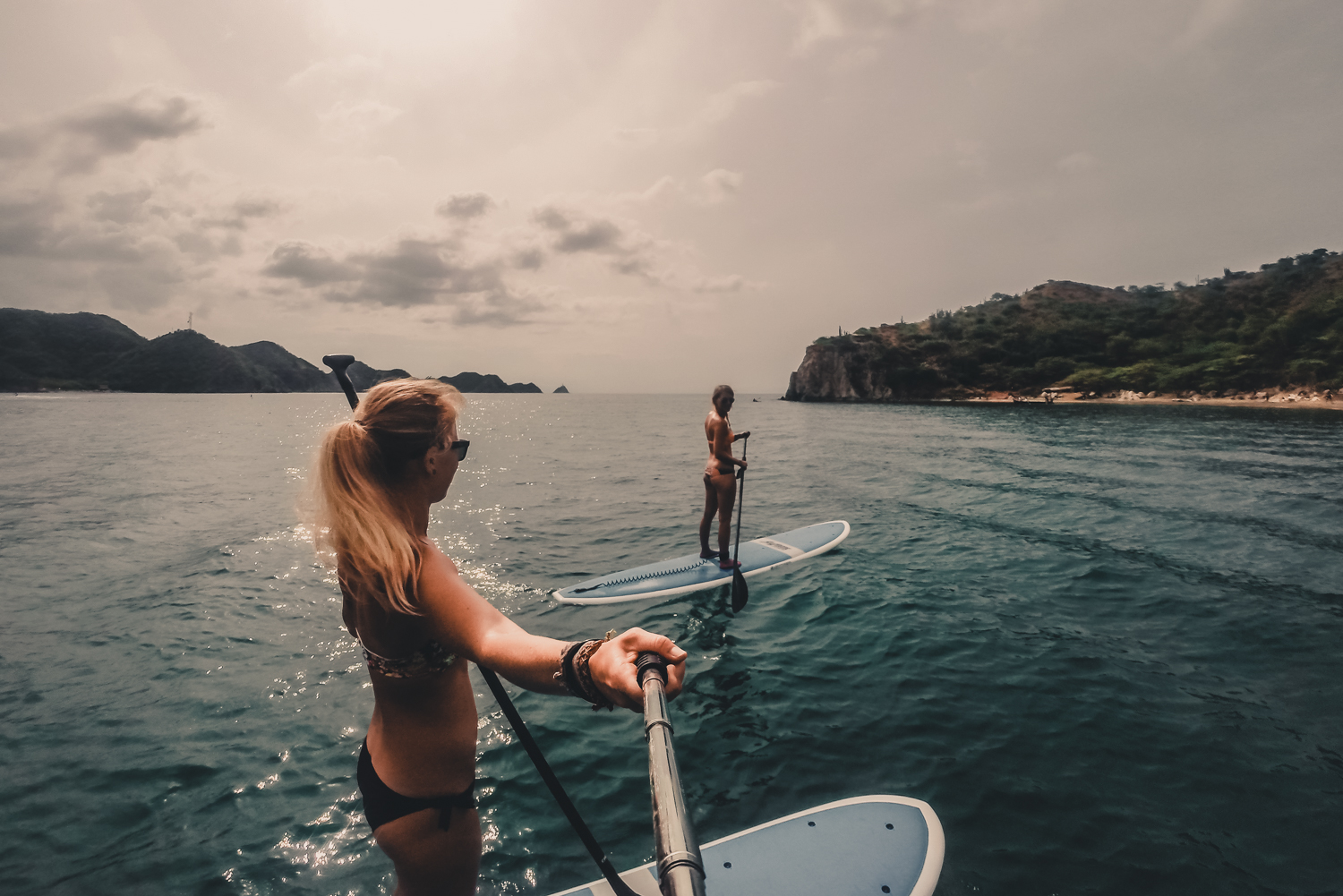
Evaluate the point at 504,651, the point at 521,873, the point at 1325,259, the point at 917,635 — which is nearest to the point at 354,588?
the point at 504,651

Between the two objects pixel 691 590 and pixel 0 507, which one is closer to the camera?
pixel 691 590

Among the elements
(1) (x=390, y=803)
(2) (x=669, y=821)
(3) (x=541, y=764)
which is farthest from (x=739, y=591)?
(2) (x=669, y=821)

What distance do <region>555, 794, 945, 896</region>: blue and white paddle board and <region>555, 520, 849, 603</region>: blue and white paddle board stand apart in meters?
5.64

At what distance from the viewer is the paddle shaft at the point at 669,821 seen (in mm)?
992

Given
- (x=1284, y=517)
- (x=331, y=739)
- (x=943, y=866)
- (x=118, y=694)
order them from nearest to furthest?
(x=943, y=866), (x=331, y=739), (x=118, y=694), (x=1284, y=517)

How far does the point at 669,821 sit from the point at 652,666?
481 mm

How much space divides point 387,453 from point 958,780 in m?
5.84

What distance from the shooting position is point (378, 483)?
7.10 ft

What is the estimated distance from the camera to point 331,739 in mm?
6188

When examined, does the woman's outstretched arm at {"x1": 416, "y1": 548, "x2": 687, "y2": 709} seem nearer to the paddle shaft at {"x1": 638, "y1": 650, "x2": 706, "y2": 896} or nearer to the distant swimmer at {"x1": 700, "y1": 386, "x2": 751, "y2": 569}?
the paddle shaft at {"x1": 638, "y1": 650, "x2": 706, "y2": 896}

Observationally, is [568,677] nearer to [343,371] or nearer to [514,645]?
[514,645]

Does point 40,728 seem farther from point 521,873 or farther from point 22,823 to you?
point 521,873

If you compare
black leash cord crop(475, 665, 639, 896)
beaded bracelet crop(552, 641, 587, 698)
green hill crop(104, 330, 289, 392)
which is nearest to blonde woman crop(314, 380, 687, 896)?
beaded bracelet crop(552, 641, 587, 698)

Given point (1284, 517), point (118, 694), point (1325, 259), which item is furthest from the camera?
point (1325, 259)
